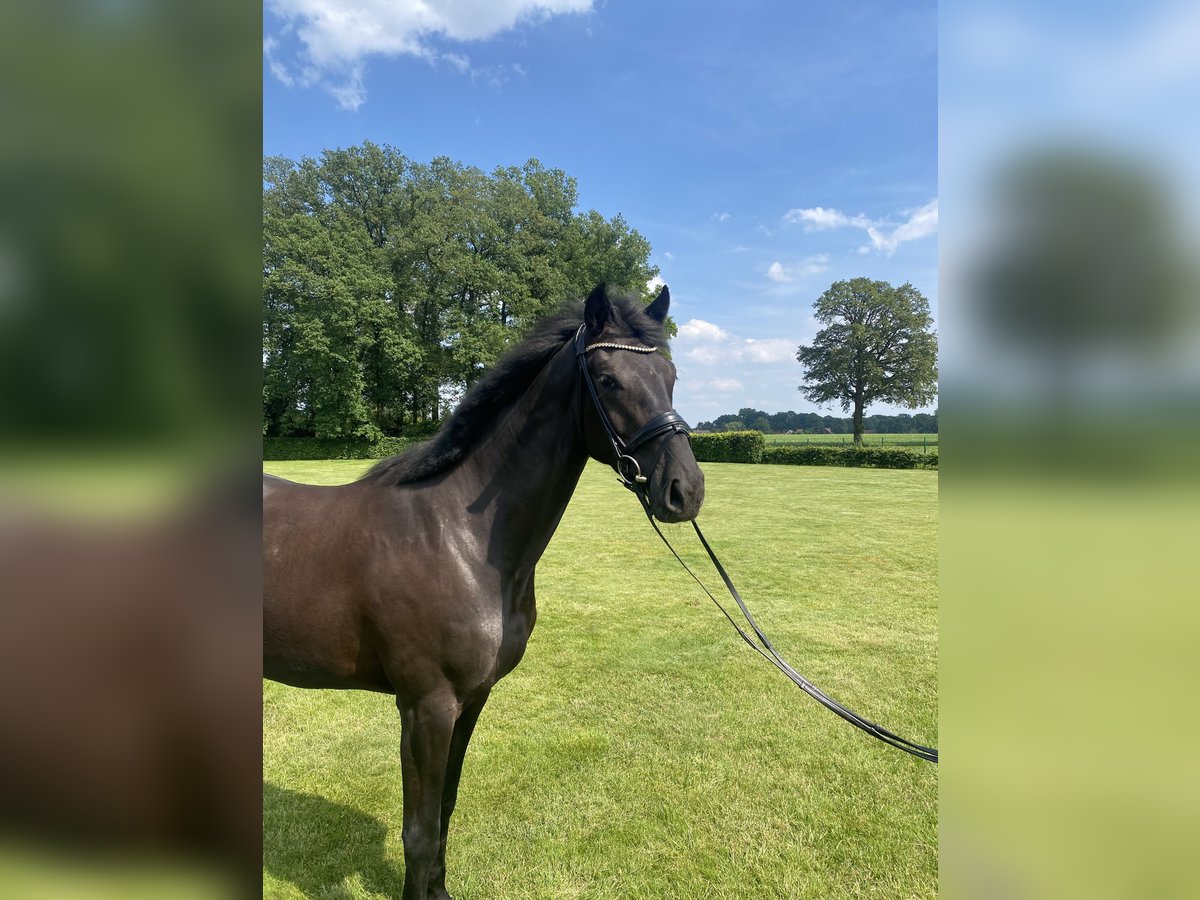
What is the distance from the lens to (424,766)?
2344 millimetres

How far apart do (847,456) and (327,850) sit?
32749 millimetres

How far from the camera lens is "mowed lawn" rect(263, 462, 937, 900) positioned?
10.1 ft

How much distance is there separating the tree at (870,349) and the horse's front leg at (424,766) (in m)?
47.0

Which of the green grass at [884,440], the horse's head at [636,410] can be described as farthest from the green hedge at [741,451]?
the horse's head at [636,410]

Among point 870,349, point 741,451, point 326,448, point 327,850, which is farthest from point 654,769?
point 870,349

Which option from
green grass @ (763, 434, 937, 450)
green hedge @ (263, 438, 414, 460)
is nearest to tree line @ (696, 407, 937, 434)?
green grass @ (763, 434, 937, 450)

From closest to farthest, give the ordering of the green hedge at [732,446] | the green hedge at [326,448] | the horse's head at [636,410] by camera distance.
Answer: the horse's head at [636,410], the green hedge at [326,448], the green hedge at [732,446]

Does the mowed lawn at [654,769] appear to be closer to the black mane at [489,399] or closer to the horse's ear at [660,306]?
the black mane at [489,399]

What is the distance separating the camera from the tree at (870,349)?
48000mm

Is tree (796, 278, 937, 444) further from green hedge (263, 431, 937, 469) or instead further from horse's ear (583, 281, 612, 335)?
horse's ear (583, 281, 612, 335)
